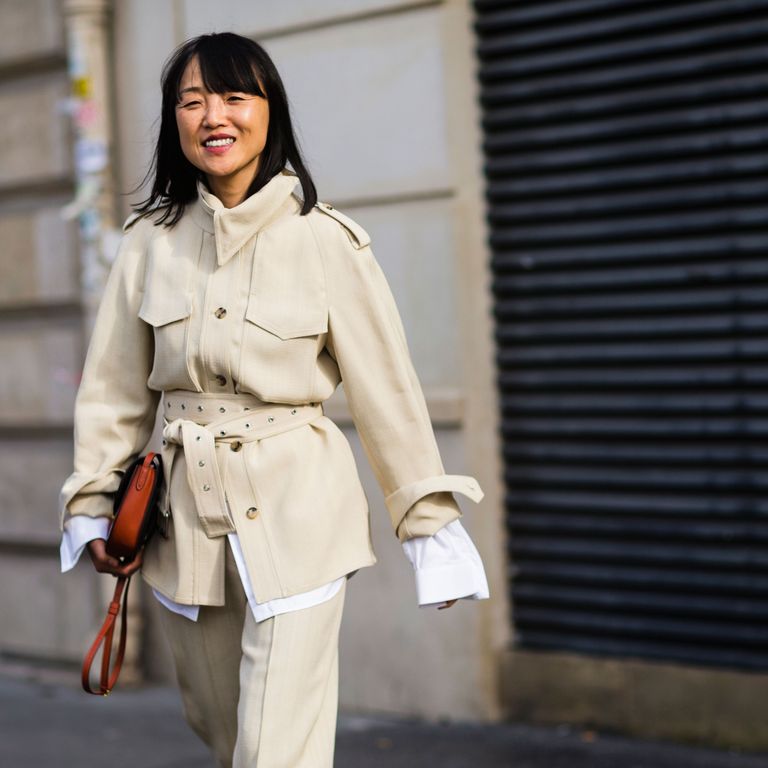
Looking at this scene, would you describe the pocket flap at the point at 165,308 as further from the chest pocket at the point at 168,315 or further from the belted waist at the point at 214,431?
the belted waist at the point at 214,431

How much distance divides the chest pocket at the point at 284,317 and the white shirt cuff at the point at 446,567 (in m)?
0.40

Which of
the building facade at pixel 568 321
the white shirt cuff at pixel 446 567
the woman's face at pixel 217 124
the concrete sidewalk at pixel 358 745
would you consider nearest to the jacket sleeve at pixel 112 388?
the woman's face at pixel 217 124

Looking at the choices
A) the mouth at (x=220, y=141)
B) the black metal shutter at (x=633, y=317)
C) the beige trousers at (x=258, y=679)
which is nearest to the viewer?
the beige trousers at (x=258, y=679)

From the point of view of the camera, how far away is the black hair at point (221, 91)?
311 centimetres

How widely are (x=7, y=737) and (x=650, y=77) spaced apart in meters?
3.47

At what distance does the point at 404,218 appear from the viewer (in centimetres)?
568

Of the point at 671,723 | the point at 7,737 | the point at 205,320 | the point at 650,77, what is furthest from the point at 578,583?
the point at 205,320

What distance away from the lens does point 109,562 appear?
321 cm

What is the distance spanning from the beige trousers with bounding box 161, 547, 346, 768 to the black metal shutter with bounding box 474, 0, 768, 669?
224 cm

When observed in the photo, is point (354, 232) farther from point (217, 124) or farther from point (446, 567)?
point (446, 567)

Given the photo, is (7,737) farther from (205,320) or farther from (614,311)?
(205,320)

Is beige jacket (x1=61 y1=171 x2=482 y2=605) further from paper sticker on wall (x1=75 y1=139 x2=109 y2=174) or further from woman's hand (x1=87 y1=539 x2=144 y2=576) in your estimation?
paper sticker on wall (x1=75 y1=139 x2=109 y2=174)

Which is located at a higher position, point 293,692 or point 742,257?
point 742,257

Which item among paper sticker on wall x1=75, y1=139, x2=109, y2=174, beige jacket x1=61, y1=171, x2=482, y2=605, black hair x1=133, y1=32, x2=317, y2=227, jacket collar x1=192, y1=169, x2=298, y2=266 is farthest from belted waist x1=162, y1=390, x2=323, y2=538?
paper sticker on wall x1=75, y1=139, x2=109, y2=174
